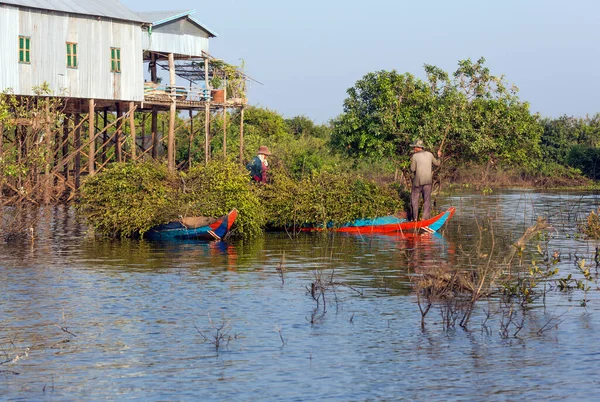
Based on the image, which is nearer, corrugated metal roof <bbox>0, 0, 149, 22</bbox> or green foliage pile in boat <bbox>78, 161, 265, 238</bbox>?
green foliage pile in boat <bbox>78, 161, 265, 238</bbox>

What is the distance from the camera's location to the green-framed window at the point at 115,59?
34.3m

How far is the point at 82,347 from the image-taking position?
35.1 feet

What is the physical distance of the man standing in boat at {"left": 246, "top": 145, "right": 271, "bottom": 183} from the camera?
23141 millimetres

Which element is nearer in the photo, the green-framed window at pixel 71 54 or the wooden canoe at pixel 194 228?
the wooden canoe at pixel 194 228

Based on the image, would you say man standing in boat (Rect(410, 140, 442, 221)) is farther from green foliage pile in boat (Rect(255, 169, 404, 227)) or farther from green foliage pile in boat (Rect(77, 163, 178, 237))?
green foliage pile in boat (Rect(77, 163, 178, 237))

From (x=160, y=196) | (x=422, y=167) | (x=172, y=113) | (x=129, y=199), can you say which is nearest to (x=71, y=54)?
(x=172, y=113)

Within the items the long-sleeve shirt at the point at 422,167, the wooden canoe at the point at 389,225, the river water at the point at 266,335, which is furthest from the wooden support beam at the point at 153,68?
the river water at the point at 266,335

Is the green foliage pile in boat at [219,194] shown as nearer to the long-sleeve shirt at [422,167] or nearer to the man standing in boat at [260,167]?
the man standing in boat at [260,167]

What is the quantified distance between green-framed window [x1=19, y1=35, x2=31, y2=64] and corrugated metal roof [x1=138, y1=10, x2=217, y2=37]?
22.5ft

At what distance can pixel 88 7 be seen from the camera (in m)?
33.9

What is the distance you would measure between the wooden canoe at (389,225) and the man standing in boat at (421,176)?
466 mm

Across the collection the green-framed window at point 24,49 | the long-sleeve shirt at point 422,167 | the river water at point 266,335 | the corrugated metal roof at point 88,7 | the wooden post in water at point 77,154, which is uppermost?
the corrugated metal roof at point 88,7

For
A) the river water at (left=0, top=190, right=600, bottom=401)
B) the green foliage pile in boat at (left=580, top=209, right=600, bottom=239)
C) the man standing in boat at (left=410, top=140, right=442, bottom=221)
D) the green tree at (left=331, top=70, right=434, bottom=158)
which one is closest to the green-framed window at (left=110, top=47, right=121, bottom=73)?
the green tree at (left=331, top=70, right=434, bottom=158)

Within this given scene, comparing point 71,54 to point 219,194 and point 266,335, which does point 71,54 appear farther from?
point 266,335
